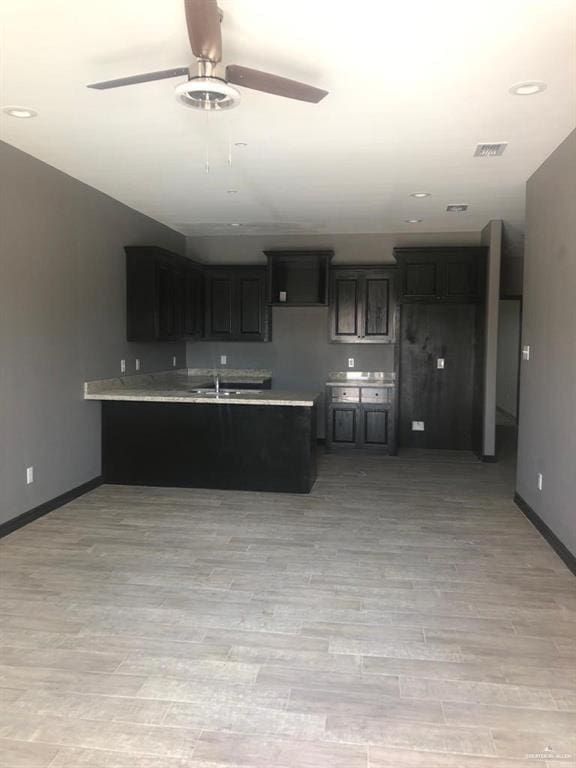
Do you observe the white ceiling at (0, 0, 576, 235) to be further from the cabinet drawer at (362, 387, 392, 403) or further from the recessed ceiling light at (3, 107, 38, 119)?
the cabinet drawer at (362, 387, 392, 403)

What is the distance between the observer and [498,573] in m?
3.53

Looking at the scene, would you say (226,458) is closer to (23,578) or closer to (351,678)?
A: (23,578)

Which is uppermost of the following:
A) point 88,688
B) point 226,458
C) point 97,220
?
point 97,220

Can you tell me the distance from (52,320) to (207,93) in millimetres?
2803

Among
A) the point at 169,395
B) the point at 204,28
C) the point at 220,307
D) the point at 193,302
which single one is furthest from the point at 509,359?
the point at 204,28

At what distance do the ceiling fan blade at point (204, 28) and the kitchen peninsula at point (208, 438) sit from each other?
317 centimetres

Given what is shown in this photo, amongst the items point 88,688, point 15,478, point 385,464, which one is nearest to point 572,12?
point 88,688

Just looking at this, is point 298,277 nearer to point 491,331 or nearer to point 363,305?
point 363,305

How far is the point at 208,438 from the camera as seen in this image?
541 centimetres

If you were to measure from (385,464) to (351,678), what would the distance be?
167 inches

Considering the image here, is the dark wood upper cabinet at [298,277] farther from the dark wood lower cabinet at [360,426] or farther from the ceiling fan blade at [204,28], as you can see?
the ceiling fan blade at [204,28]

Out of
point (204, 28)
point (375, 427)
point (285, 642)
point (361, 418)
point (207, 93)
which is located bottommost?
point (285, 642)

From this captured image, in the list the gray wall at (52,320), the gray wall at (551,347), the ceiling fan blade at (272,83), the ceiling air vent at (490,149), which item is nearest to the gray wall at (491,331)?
the gray wall at (551,347)

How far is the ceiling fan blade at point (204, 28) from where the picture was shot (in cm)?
215
